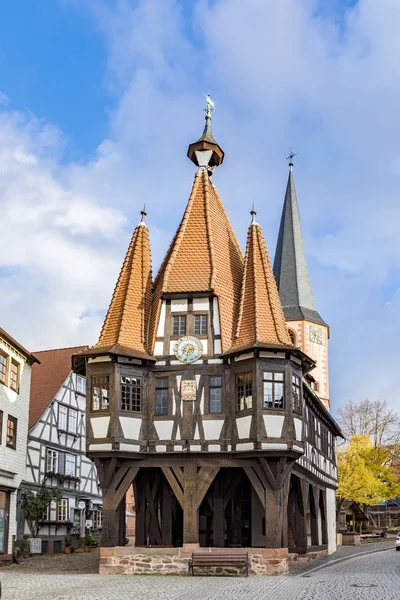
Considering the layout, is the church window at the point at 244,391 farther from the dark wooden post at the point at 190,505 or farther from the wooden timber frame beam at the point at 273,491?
the dark wooden post at the point at 190,505

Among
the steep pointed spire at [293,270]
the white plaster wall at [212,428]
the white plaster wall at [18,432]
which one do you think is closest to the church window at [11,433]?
the white plaster wall at [18,432]

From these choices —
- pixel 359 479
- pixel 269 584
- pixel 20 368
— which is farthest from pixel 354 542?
pixel 269 584

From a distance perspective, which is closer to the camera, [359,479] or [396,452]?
[359,479]

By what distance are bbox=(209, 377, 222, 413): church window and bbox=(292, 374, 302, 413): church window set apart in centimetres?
230

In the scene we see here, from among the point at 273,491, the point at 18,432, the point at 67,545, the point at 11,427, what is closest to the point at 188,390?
the point at 273,491

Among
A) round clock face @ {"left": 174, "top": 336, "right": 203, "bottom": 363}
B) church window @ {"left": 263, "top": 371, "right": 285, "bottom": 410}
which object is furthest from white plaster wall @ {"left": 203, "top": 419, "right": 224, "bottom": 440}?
round clock face @ {"left": 174, "top": 336, "right": 203, "bottom": 363}

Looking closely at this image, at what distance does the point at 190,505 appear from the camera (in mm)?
24141

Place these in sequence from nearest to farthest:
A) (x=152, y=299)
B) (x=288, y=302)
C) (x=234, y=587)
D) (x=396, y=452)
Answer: (x=234, y=587) < (x=152, y=299) < (x=288, y=302) < (x=396, y=452)

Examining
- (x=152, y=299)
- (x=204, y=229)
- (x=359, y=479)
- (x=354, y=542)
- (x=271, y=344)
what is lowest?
(x=354, y=542)

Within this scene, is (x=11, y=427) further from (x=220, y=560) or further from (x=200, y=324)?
Result: (x=220, y=560)

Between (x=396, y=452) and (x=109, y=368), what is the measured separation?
38150 millimetres

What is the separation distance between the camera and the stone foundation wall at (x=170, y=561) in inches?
905

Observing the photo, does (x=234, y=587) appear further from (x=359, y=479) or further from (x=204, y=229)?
(x=359, y=479)

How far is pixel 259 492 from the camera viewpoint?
2373 centimetres
